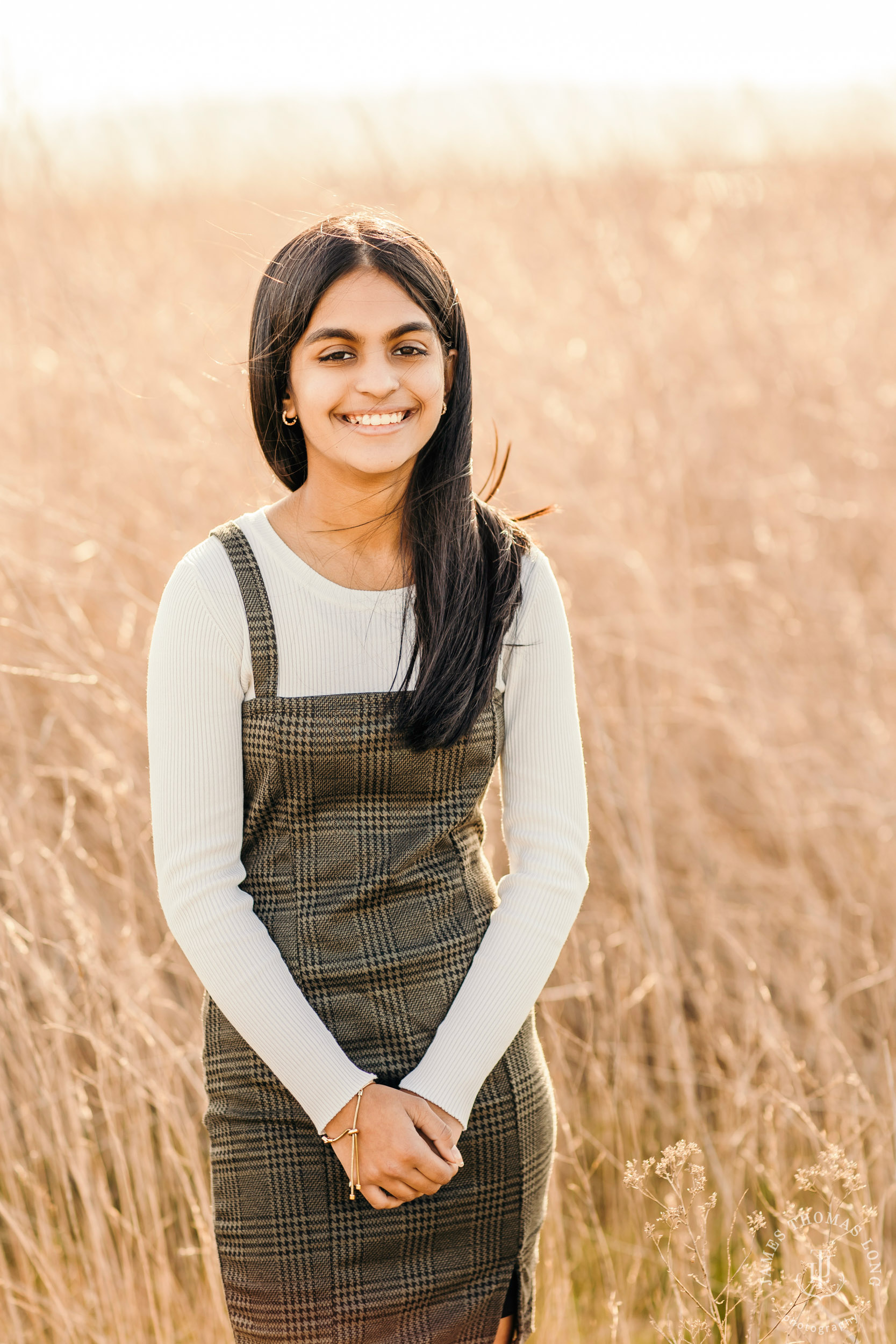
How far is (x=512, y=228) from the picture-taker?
449 cm

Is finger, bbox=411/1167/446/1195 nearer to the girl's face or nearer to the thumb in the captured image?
the thumb

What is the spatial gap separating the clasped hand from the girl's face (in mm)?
646

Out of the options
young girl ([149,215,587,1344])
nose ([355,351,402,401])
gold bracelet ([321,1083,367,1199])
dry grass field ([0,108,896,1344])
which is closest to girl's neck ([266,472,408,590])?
young girl ([149,215,587,1344])

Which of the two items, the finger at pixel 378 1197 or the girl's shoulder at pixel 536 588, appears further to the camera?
the girl's shoulder at pixel 536 588

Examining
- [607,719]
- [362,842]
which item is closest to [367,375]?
[362,842]

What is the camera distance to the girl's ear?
133 centimetres

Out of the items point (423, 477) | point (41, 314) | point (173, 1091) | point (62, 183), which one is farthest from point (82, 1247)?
point (62, 183)

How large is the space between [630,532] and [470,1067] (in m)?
1.88

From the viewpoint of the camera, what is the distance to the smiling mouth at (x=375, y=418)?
48.0 inches

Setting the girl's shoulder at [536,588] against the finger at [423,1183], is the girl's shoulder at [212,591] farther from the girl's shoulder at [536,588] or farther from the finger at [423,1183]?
the finger at [423,1183]

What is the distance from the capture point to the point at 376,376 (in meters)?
1.19

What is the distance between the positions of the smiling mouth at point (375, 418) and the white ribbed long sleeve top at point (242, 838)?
5.6 inches

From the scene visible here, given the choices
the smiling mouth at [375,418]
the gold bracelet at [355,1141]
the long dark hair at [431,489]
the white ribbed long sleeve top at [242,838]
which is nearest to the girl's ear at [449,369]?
the long dark hair at [431,489]

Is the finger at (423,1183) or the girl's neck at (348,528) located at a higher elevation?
the girl's neck at (348,528)
